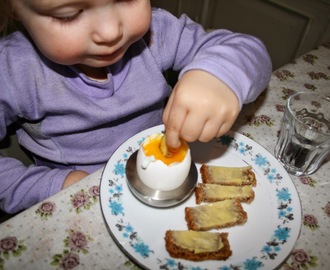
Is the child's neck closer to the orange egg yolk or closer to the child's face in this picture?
the child's face

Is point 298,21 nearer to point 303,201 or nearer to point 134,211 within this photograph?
point 303,201

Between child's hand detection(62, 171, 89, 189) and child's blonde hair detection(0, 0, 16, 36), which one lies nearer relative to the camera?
child's blonde hair detection(0, 0, 16, 36)

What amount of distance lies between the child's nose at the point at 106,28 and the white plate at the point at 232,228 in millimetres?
217

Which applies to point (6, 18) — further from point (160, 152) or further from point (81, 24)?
point (160, 152)

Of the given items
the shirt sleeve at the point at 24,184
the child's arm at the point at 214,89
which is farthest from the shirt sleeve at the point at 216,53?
the shirt sleeve at the point at 24,184

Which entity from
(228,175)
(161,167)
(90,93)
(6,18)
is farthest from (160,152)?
(6,18)

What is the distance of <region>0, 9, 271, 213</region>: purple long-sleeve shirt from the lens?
693mm

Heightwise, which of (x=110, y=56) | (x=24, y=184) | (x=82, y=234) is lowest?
(x=24, y=184)

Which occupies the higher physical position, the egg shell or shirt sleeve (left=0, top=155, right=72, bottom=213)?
the egg shell

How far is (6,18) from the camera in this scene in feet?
2.21

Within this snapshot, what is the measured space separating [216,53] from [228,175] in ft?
0.77

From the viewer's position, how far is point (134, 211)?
0.58m

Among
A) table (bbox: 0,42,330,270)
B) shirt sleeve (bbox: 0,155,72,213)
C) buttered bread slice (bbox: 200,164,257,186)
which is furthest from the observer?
shirt sleeve (bbox: 0,155,72,213)

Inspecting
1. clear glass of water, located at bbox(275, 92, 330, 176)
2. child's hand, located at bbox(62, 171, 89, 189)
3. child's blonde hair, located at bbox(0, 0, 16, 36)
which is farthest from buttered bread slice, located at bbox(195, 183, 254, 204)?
child's blonde hair, located at bbox(0, 0, 16, 36)
